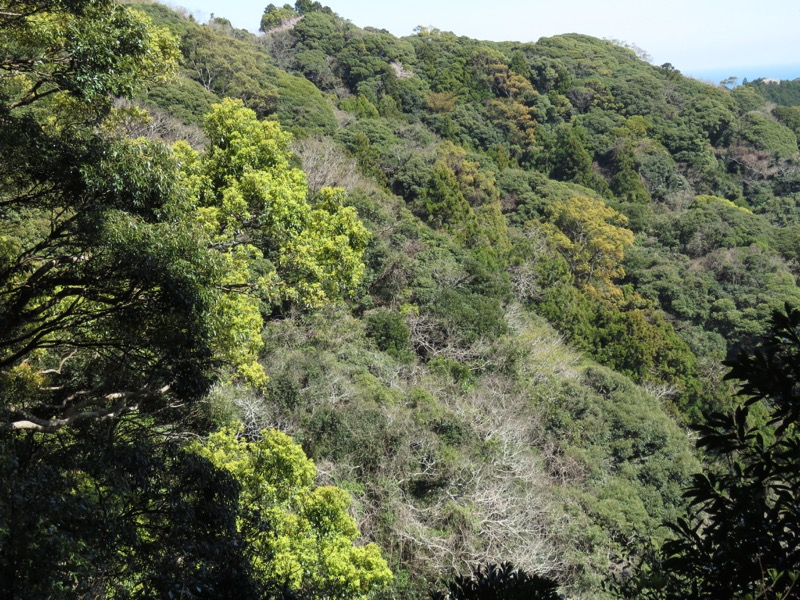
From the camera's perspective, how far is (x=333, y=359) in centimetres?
1366

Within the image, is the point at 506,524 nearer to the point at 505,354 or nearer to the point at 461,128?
the point at 505,354

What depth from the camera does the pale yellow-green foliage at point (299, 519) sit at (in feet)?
24.3

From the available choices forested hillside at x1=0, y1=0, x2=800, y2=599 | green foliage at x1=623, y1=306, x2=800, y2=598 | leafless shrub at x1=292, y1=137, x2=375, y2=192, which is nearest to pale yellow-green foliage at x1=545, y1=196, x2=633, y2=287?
forested hillside at x1=0, y1=0, x2=800, y2=599

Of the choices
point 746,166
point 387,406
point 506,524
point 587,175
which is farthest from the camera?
point 746,166

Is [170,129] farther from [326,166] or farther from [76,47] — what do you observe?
[76,47]

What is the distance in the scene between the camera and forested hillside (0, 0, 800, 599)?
3920 mm

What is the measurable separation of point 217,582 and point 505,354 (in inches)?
549

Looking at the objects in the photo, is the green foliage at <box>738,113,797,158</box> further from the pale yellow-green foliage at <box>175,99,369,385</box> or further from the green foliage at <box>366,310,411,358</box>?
the pale yellow-green foliage at <box>175,99,369,385</box>

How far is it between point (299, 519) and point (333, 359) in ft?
19.2

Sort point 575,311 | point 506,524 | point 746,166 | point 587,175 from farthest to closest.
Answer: point 746,166, point 587,175, point 575,311, point 506,524

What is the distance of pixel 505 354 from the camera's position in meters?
17.4

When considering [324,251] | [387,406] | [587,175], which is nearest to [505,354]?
[387,406]

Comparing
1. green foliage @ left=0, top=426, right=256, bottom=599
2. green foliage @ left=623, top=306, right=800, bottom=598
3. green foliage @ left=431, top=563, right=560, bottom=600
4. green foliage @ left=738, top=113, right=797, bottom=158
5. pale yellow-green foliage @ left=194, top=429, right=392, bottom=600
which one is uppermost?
green foliage @ left=738, top=113, right=797, bottom=158

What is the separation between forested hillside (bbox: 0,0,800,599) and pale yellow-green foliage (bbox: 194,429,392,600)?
0.04m
